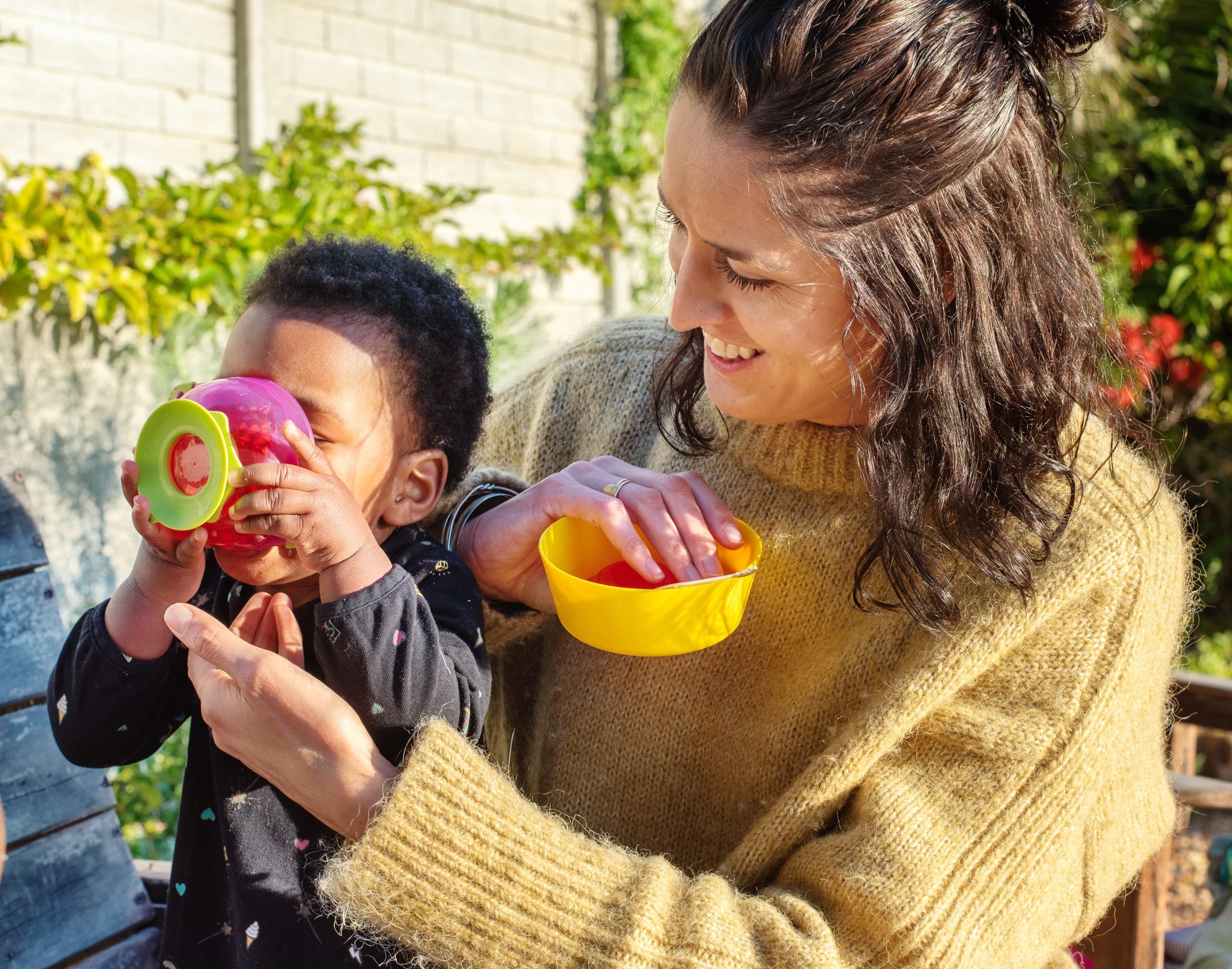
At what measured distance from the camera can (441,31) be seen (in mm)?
4855

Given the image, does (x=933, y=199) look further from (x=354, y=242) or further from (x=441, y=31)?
(x=441, y=31)

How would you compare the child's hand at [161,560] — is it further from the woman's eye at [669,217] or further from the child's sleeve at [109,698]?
the woman's eye at [669,217]

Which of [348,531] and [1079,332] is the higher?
[1079,332]

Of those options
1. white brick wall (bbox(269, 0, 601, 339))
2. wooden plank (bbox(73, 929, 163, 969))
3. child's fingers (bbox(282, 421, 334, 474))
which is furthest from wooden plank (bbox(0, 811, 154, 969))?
white brick wall (bbox(269, 0, 601, 339))

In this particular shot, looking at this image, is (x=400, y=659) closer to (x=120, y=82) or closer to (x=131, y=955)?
(x=131, y=955)

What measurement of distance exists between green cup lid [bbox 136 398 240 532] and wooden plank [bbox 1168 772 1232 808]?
199 centimetres

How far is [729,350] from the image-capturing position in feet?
4.99

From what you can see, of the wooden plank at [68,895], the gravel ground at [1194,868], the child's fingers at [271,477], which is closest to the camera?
the child's fingers at [271,477]

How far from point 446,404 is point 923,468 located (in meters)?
0.77

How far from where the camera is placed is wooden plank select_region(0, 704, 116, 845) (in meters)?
1.78

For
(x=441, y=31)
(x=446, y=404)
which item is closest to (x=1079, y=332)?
(x=446, y=404)

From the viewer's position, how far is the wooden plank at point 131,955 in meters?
1.79

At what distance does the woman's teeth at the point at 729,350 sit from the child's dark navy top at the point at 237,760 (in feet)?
1.75

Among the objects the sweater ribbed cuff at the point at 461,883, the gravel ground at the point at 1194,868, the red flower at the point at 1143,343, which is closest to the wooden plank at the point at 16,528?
the sweater ribbed cuff at the point at 461,883
